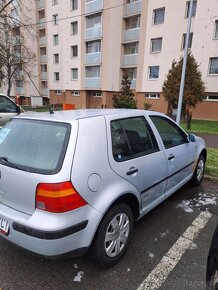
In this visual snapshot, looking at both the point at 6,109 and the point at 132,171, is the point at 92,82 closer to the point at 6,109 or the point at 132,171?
the point at 6,109

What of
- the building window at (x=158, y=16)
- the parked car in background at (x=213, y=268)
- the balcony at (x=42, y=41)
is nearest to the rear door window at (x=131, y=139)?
the parked car in background at (x=213, y=268)

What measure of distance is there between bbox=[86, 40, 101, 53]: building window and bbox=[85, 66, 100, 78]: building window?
1.79m

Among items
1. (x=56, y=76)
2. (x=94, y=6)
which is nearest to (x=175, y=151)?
(x=94, y=6)

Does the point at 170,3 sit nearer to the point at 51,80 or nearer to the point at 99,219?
the point at 51,80

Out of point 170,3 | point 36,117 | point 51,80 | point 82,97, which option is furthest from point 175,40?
point 36,117

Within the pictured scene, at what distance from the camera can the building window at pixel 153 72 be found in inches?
837

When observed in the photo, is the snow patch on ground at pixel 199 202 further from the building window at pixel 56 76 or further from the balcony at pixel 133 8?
the building window at pixel 56 76

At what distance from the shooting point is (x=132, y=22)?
76.8ft

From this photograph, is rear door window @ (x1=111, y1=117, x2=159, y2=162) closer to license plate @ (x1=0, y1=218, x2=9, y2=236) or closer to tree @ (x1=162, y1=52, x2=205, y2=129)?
license plate @ (x1=0, y1=218, x2=9, y2=236)

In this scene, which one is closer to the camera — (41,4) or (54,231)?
A: (54,231)

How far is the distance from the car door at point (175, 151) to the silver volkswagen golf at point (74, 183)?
0.52m

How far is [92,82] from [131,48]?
5.60 metres

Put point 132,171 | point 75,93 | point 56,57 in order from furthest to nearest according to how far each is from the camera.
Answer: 1. point 56,57
2. point 75,93
3. point 132,171

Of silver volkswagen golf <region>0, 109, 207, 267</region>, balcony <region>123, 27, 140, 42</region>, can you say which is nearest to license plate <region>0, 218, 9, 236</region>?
silver volkswagen golf <region>0, 109, 207, 267</region>
